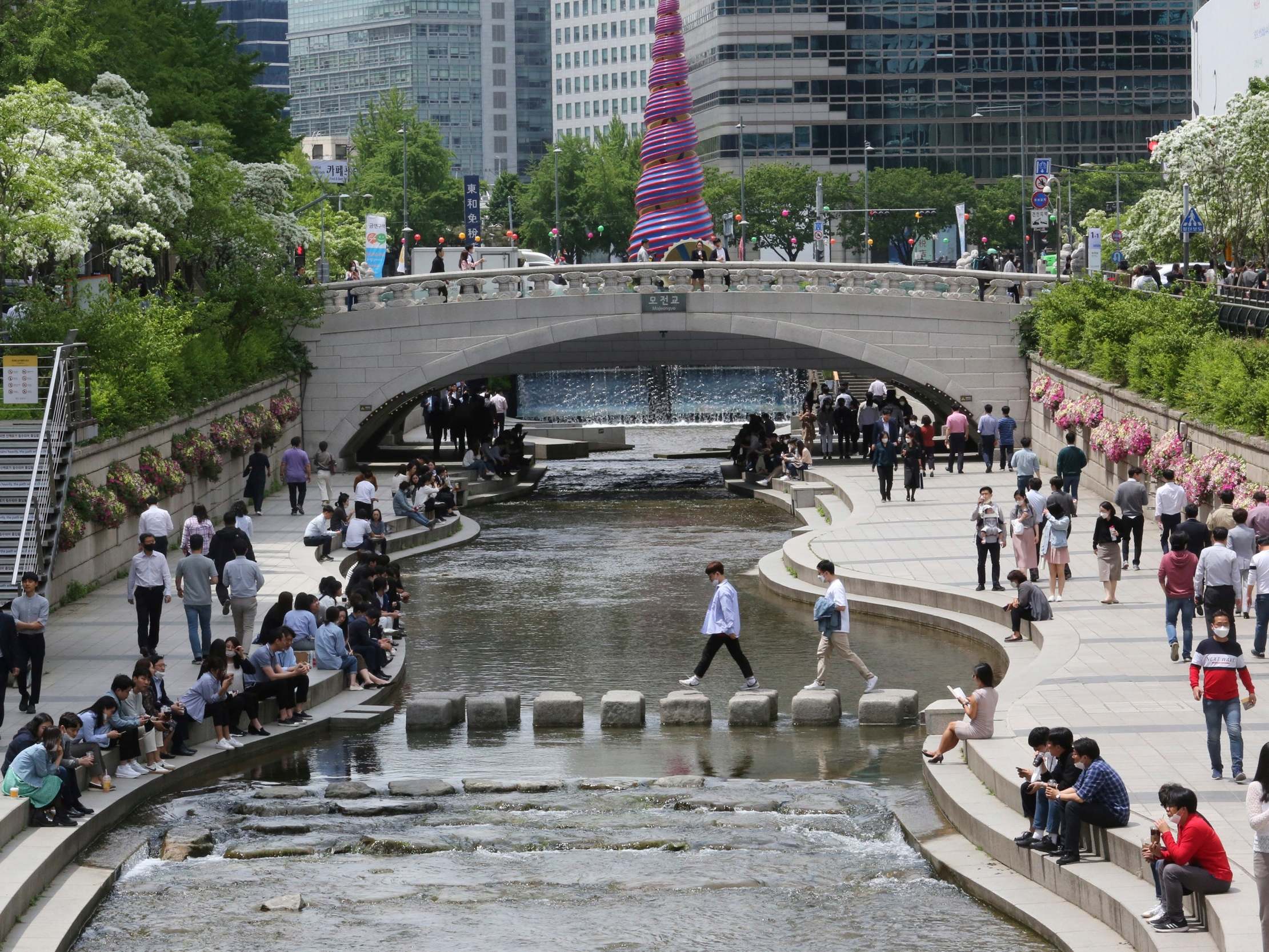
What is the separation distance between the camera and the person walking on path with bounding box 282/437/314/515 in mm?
39250

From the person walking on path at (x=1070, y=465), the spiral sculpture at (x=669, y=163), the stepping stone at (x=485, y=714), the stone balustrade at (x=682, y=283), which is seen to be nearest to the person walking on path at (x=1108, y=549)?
the person walking on path at (x=1070, y=465)

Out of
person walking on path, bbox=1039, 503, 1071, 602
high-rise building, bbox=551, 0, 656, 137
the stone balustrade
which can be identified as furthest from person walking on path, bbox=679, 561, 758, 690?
high-rise building, bbox=551, 0, 656, 137

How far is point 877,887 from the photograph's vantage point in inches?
599

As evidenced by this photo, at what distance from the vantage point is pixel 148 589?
2338cm

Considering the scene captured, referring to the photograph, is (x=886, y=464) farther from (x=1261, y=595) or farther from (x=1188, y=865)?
(x=1188, y=865)

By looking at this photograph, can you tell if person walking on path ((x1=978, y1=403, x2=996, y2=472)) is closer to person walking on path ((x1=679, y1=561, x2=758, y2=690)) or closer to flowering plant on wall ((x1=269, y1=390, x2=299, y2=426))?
flowering plant on wall ((x1=269, y1=390, x2=299, y2=426))

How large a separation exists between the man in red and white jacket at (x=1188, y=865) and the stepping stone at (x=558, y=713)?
9.44 m

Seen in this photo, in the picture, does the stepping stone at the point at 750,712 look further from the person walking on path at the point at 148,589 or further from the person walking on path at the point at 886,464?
→ the person walking on path at the point at 886,464

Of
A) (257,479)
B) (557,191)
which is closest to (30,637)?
(257,479)

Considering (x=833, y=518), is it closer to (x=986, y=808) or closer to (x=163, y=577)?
(x=163, y=577)

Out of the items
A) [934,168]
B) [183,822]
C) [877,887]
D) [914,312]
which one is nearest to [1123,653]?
[877,887]

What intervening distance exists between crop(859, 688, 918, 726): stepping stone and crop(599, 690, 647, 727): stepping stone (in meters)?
2.43

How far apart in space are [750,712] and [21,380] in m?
13.1

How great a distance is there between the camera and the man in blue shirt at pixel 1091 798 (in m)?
14.2
